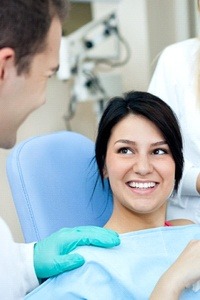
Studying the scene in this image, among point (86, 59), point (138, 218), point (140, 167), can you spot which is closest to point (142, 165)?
point (140, 167)

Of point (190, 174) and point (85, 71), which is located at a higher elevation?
point (85, 71)

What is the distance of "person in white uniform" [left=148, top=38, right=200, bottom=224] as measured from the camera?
183 centimetres

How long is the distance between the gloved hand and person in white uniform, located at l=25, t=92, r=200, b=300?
0.9 inches

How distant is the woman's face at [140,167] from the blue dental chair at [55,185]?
0.21 metres

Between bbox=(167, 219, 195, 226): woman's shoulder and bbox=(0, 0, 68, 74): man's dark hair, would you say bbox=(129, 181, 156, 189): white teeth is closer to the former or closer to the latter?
bbox=(167, 219, 195, 226): woman's shoulder

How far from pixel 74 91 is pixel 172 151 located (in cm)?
171

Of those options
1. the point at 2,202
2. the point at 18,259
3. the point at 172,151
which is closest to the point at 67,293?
the point at 18,259

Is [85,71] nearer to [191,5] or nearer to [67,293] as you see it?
[191,5]

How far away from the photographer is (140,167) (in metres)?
1.57

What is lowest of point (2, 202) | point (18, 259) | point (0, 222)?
point (2, 202)

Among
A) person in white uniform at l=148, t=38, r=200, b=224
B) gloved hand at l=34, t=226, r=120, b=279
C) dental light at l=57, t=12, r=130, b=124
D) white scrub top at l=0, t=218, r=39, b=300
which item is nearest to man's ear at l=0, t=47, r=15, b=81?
white scrub top at l=0, t=218, r=39, b=300

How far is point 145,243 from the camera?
1.52 meters

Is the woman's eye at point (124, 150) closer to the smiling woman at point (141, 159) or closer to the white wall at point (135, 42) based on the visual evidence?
the smiling woman at point (141, 159)

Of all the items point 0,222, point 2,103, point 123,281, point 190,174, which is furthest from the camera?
point 190,174
